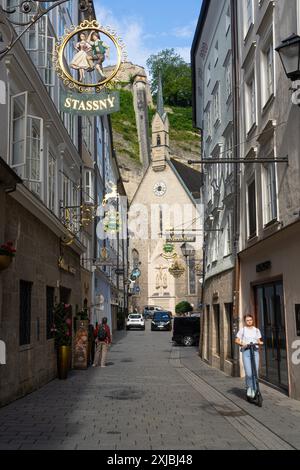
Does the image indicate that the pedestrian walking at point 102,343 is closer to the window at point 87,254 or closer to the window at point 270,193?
the window at point 270,193

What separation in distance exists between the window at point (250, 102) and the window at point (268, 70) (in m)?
1.38

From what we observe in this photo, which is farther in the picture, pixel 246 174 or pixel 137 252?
pixel 137 252

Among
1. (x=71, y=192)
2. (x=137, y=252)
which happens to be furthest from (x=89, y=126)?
(x=137, y=252)

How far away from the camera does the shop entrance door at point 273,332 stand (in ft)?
40.5

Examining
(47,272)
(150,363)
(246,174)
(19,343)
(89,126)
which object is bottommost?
(150,363)

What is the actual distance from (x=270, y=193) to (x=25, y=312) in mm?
6432

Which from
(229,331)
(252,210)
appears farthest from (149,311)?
(252,210)

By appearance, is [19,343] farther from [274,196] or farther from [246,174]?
[246,174]

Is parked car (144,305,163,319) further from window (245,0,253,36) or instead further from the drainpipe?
window (245,0,253,36)

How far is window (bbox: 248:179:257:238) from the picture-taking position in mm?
14945

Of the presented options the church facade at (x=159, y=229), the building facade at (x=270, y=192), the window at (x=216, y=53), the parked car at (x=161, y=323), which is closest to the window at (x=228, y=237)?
the building facade at (x=270, y=192)

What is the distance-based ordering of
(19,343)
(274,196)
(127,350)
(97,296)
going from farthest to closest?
(97,296), (127,350), (274,196), (19,343)

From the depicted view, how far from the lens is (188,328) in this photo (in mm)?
33031
